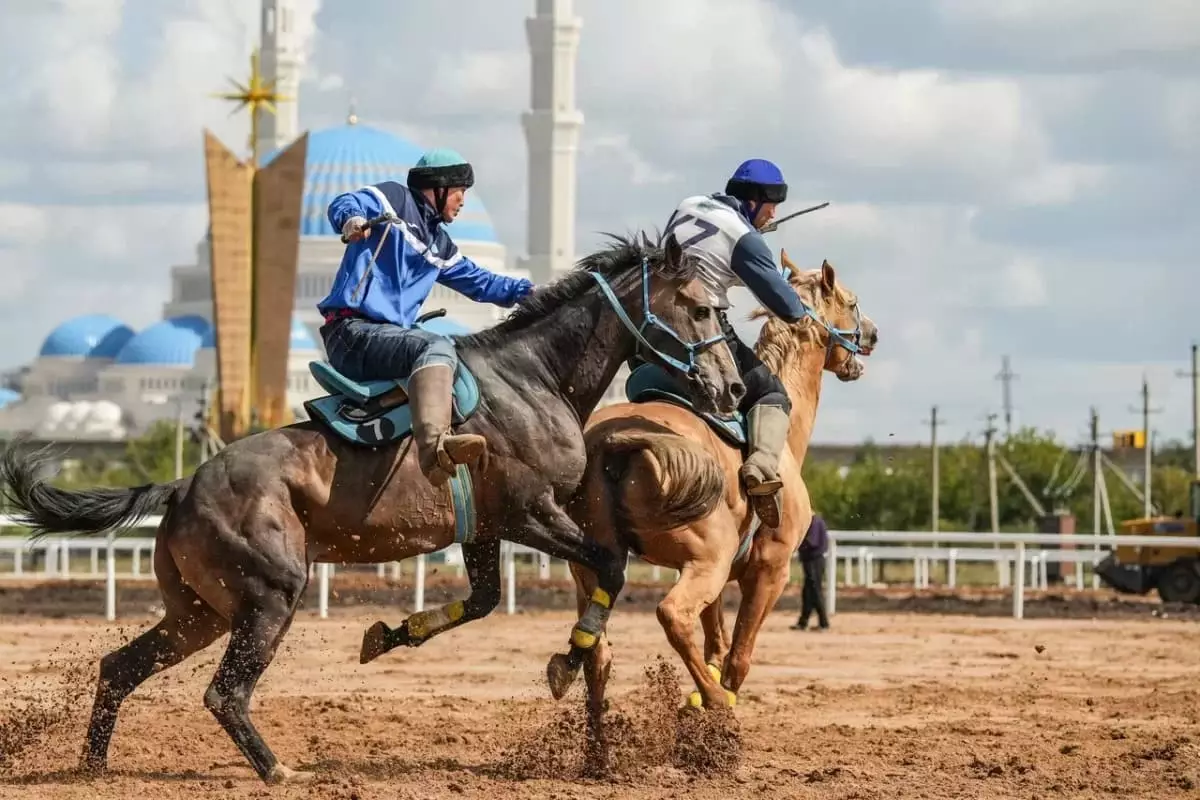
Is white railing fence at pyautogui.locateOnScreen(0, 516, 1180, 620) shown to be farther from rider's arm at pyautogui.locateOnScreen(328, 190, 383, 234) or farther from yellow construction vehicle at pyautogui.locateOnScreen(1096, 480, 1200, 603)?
rider's arm at pyautogui.locateOnScreen(328, 190, 383, 234)

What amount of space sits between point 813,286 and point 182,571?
363 cm

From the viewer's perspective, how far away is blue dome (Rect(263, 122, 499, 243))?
371 feet

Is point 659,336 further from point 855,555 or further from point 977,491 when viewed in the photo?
point 977,491

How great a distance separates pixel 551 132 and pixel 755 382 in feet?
370

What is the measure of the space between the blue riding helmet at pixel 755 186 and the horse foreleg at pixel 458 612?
2069 mm

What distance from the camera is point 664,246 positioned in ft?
31.4

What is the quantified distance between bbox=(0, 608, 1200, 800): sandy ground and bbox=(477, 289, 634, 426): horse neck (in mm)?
1485

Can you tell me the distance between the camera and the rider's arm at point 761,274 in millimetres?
9797

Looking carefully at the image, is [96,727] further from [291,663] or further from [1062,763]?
[291,663]

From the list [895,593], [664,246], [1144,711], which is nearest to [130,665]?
[664,246]

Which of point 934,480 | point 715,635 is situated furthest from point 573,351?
point 934,480

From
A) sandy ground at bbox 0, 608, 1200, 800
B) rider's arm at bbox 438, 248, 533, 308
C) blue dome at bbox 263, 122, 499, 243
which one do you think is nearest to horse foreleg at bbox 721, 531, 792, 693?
sandy ground at bbox 0, 608, 1200, 800

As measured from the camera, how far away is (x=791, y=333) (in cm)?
1095

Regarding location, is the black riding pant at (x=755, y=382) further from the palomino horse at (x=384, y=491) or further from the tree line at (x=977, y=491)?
the tree line at (x=977, y=491)
